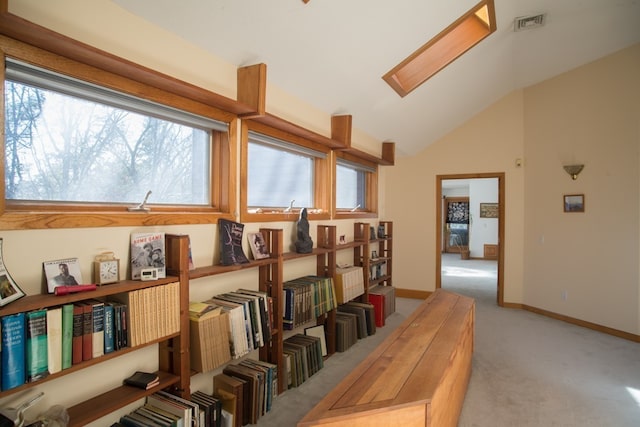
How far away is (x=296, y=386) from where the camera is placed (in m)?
2.85

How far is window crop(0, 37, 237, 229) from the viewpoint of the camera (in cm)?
157

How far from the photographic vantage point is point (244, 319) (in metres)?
2.35

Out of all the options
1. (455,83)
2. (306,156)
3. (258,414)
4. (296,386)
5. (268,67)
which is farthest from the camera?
(455,83)

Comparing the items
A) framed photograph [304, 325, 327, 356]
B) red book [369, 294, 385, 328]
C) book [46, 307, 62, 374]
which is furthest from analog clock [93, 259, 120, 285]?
red book [369, 294, 385, 328]

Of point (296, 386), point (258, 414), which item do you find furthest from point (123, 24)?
point (296, 386)

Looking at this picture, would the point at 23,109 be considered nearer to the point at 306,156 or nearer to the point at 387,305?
the point at 306,156

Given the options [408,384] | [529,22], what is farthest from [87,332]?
[529,22]

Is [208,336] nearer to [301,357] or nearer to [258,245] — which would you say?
[258,245]

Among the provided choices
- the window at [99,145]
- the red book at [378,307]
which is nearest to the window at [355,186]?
the red book at [378,307]

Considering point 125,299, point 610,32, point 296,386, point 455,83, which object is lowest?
point 296,386

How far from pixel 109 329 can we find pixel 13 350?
1.20ft

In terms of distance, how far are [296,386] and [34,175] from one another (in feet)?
7.46

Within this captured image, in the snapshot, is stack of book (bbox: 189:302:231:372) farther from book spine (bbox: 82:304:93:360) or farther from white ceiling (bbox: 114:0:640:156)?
white ceiling (bbox: 114:0:640:156)

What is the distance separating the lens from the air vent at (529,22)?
10.9 ft
